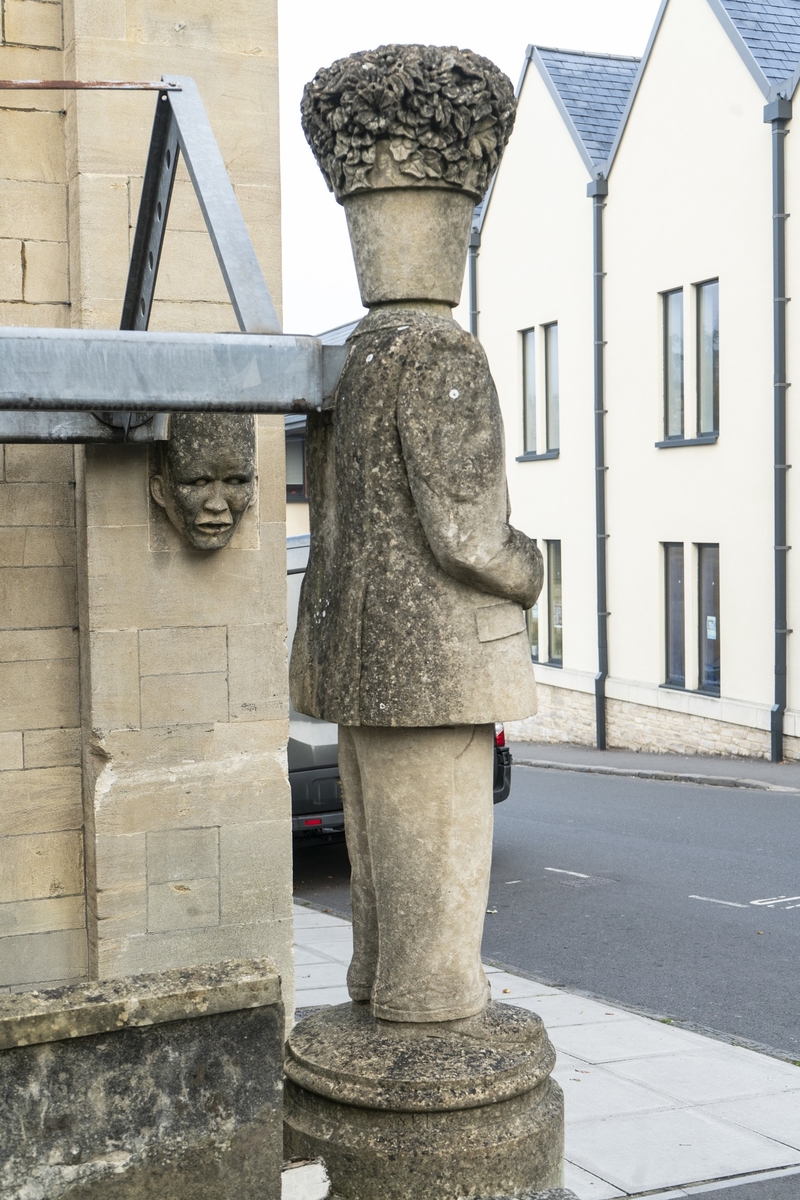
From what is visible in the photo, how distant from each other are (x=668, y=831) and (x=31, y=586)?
1010 cm

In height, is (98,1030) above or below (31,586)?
below

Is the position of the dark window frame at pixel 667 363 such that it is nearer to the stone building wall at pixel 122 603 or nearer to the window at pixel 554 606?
the window at pixel 554 606

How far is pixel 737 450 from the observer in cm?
1862

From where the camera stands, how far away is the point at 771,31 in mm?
19109

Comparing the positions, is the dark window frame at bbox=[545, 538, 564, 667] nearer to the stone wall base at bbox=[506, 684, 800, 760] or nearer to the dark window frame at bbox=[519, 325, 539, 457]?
the stone wall base at bbox=[506, 684, 800, 760]

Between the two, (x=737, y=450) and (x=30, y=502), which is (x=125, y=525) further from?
(x=737, y=450)

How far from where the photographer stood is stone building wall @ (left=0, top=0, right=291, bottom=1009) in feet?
16.4

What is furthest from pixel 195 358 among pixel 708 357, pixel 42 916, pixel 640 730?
pixel 640 730

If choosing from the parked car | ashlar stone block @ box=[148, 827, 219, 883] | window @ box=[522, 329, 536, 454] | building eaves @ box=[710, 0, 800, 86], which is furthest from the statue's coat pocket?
window @ box=[522, 329, 536, 454]

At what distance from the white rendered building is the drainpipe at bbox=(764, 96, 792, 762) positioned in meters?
0.03

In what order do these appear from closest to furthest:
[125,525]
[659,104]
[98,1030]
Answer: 1. [98,1030]
2. [125,525]
3. [659,104]

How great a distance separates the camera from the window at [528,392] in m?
24.7

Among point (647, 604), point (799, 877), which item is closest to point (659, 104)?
point (647, 604)

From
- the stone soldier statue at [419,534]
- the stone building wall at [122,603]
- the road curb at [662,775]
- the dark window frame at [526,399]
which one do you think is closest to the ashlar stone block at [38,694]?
the stone building wall at [122,603]
